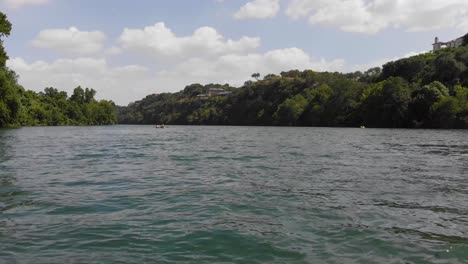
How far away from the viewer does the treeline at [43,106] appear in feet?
230

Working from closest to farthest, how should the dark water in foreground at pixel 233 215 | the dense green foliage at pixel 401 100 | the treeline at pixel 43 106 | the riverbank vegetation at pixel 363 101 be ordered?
1. the dark water in foreground at pixel 233 215
2. the treeline at pixel 43 106
3. the riverbank vegetation at pixel 363 101
4. the dense green foliage at pixel 401 100

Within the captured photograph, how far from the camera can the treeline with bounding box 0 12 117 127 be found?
70125mm

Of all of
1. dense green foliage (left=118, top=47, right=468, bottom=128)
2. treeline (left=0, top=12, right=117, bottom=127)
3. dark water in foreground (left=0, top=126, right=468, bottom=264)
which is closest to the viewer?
dark water in foreground (left=0, top=126, right=468, bottom=264)

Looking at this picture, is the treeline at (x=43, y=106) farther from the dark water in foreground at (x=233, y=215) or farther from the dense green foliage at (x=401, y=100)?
the dense green foliage at (x=401, y=100)

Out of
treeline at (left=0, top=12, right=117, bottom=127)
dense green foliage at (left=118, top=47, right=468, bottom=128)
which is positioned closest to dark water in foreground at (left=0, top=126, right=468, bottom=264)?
treeline at (left=0, top=12, right=117, bottom=127)

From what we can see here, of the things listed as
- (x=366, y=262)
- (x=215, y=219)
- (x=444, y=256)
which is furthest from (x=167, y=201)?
(x=444, y=256)

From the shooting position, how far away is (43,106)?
14138 cm

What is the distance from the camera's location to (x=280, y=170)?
778 inches

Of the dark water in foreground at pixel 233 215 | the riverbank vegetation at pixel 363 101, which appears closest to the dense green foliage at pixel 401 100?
the riverbank vegetation at pixel 363 101

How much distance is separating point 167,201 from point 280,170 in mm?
8478

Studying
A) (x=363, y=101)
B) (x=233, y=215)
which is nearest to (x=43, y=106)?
(x=363, y=101)

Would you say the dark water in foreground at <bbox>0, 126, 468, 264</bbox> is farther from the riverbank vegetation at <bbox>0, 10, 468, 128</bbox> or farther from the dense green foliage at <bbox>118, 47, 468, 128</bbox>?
the dense green foliage at <bbox>118, 47, 468, 128</bbox>

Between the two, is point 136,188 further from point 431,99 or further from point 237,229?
point 431,99

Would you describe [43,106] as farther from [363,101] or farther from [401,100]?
[401,100]
